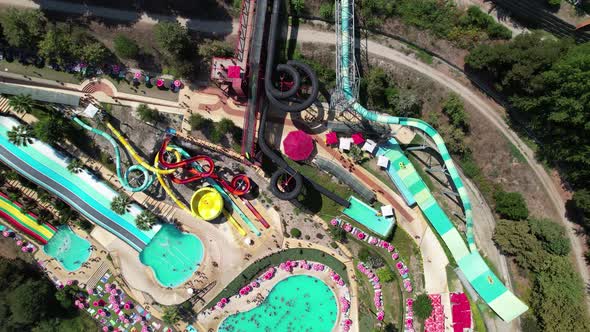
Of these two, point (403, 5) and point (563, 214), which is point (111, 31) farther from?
point (563, 214)

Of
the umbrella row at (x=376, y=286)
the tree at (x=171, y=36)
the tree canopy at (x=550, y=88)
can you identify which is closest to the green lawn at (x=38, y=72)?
the tree at (x=171, y=36)

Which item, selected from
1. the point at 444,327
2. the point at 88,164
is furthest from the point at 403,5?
the point at 88,164

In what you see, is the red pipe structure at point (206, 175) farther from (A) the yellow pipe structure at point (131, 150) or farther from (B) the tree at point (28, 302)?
(B) the tree at point (28, 302)

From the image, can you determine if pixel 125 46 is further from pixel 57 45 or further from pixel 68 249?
pixel 68 249

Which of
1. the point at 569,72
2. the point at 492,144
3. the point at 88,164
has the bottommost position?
the point at 88,164

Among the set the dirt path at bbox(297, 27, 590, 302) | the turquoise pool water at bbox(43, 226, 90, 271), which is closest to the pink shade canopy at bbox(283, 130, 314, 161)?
the dirt path at bbox(297, 27, 590, 302)

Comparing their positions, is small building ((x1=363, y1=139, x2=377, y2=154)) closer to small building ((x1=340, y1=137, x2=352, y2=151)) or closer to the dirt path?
small building ((x1=340, y1=137, x2=352, y2=151))

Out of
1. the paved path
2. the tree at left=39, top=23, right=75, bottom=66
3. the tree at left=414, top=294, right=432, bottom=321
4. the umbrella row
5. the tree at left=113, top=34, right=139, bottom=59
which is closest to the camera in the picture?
the tree at left=39, top=23, right=75, bottom=66
